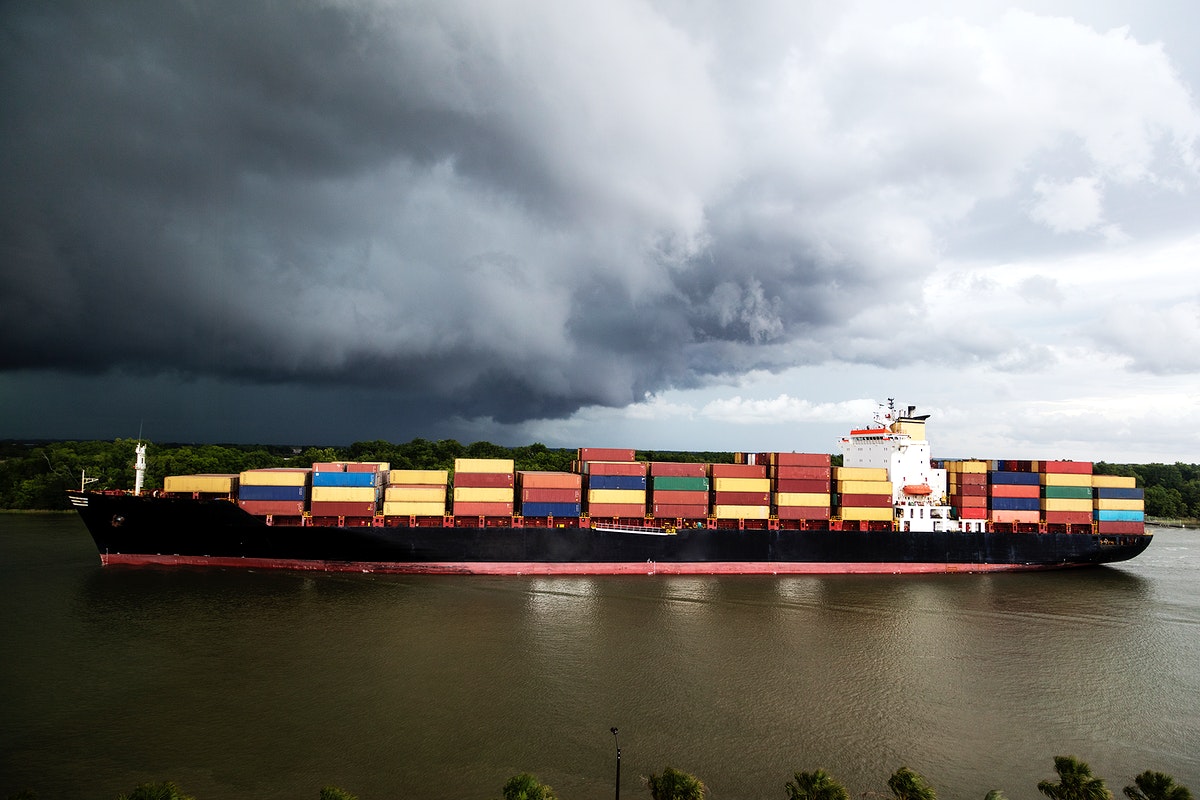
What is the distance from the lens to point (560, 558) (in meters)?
35.8

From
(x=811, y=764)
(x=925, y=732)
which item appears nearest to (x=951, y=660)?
(x=925, y=732)

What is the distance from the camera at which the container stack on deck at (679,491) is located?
37.3 meters

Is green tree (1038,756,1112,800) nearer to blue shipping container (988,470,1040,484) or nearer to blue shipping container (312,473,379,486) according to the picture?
blue shipping container (312,473,379,486)

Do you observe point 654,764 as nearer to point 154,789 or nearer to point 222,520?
point 154,789

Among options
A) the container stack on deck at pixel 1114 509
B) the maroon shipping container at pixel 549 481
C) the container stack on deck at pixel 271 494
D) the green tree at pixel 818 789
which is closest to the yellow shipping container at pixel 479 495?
the maroon shipping container at pixel 549 481

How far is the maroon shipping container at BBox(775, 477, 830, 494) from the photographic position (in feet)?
126

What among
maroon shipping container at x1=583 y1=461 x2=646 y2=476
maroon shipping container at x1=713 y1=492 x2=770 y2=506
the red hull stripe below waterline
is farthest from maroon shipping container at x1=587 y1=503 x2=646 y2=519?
maroon shipping container at x1=713 y1=492 x2=770 y2=506

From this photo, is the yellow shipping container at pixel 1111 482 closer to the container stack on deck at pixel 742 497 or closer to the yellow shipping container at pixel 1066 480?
the yellow shipping container at pixel 1066 480

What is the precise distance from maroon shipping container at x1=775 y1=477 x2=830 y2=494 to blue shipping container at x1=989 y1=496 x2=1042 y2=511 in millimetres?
12769

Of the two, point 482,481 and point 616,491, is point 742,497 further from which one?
point 482,481

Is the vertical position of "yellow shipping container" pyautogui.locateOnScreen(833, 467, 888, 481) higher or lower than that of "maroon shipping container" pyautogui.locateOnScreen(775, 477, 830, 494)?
higher

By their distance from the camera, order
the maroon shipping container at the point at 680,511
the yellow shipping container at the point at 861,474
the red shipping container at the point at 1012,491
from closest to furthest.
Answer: the maroon shipping container at the point at 680,511 → the yellow shipping container at the point at 861,474 → the red shipping container at the point at 1012,491

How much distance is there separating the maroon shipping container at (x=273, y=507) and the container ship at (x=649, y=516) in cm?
7

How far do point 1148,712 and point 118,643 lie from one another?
37.5 m
